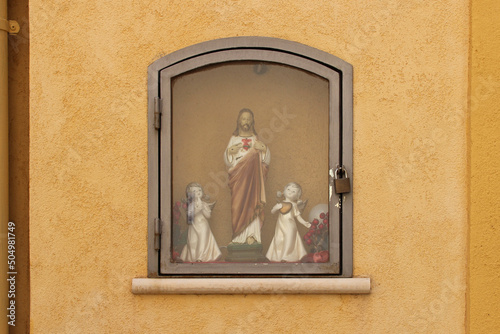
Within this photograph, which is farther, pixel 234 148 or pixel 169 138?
pixel 234 148

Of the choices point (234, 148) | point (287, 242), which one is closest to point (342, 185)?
point (287, 242)

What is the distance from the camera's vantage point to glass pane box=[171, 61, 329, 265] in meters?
4.05

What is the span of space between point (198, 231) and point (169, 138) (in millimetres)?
659

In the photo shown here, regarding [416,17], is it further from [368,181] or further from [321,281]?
[321,281]

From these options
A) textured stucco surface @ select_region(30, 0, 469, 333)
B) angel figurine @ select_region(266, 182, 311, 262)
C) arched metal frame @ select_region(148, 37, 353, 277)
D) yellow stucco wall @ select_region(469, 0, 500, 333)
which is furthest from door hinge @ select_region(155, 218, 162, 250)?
yellow stucco wall @ select_region(469, 0, 500, 333)

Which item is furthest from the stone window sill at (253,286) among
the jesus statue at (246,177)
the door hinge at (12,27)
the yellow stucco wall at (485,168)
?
the door hinge at (12,27)

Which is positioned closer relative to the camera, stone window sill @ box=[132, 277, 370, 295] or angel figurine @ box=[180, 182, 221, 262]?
stone window sill @ box=[132, 277, 370, 295]

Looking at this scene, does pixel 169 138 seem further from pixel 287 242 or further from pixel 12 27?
pixel 12 27

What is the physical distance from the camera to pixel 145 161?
3.95 metres

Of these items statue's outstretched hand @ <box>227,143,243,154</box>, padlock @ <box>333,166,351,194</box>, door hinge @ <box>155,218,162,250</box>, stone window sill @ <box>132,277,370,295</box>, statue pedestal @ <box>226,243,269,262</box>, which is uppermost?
statue's outstretched hand @ <box>227,143,243,154</box>

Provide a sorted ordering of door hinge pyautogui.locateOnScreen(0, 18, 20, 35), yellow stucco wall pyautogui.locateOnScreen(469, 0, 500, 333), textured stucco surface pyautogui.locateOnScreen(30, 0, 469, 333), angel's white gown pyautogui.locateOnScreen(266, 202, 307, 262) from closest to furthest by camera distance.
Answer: yellow stucco wall pyautogui.locateOnScreen(469, 0, 500, 333), textured stucco surface pyautogui.locateOnScreen(30, 0, 469, 333), angel's white gown pyautogui.locateOnScreen(266, 202, 307, 262), door hinge pyautogui.locateOnScreen(0, 18, 20, 35)

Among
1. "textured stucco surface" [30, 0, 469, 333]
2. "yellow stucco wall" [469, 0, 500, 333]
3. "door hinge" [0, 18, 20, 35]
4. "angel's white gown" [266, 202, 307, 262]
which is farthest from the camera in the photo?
"door hinge" [0, 18, 20, 35]

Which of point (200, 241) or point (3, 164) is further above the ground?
point (3, 164)

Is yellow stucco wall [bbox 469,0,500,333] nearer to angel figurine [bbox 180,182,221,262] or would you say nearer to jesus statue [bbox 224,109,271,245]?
jesus statue [bbox 224,109,271,245]
